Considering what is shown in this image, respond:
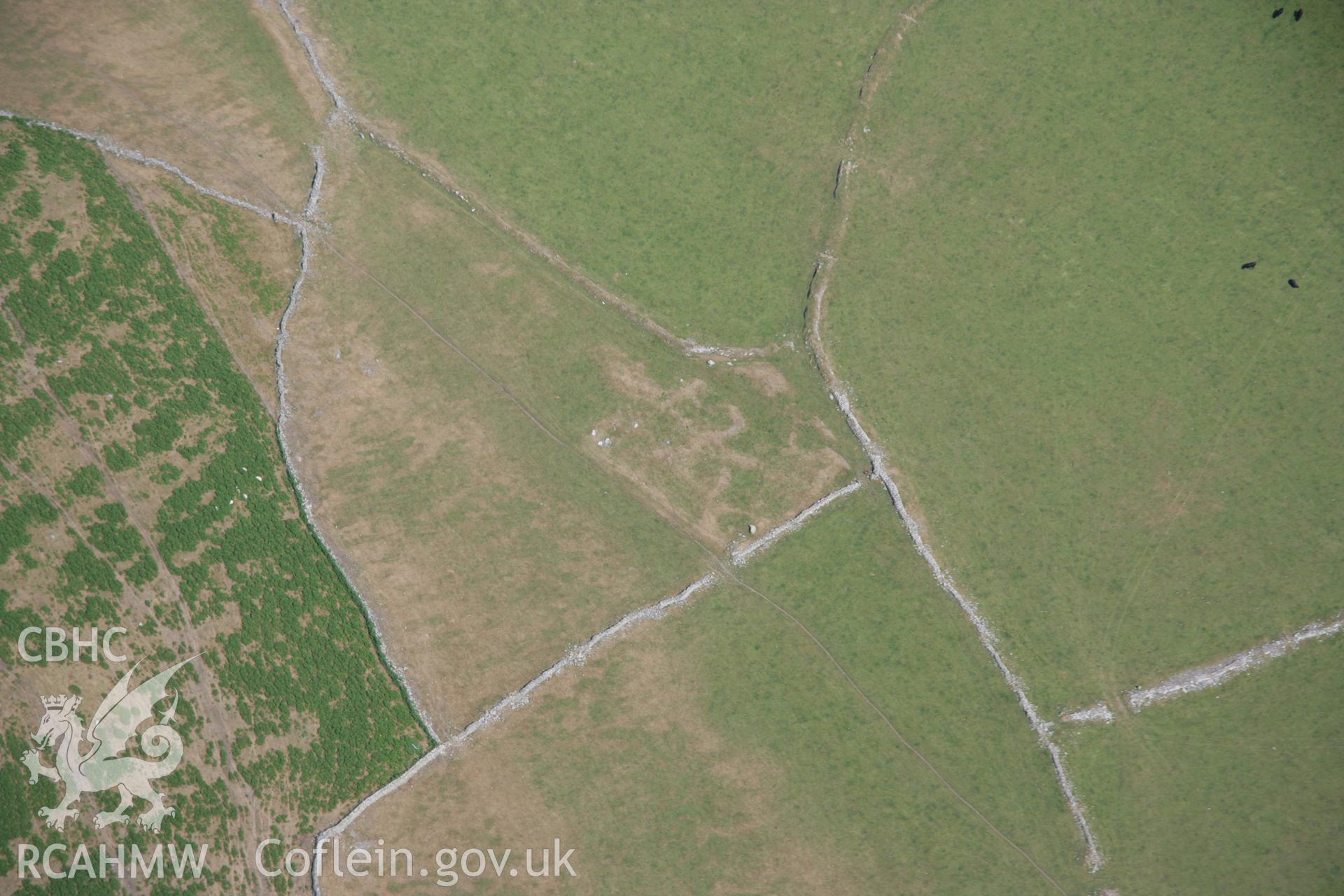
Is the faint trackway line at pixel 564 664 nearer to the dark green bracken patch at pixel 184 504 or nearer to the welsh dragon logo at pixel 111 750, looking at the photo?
the dark green bracken patch at pixel 184 504

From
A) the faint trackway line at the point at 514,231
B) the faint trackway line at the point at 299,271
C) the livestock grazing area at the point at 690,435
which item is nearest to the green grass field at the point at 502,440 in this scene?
the livestock grazing area at the point at 690,435

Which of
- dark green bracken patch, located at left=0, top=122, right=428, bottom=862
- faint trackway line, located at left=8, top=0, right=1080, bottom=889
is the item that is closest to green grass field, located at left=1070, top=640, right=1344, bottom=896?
faint trackway line, located at left=8, top=0, right=1080, bottom=889

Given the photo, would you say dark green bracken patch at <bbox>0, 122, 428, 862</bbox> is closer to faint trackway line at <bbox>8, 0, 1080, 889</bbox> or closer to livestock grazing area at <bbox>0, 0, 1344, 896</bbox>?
livestock grazing area at <bbox>0, 0, 1344, 896</bbox>

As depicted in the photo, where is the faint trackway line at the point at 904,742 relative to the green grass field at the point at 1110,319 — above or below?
below

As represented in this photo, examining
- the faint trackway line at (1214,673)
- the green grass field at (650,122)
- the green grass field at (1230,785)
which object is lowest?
the green grass field at (1230,785)

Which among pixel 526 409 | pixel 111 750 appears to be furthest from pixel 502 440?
pixel 111 750
